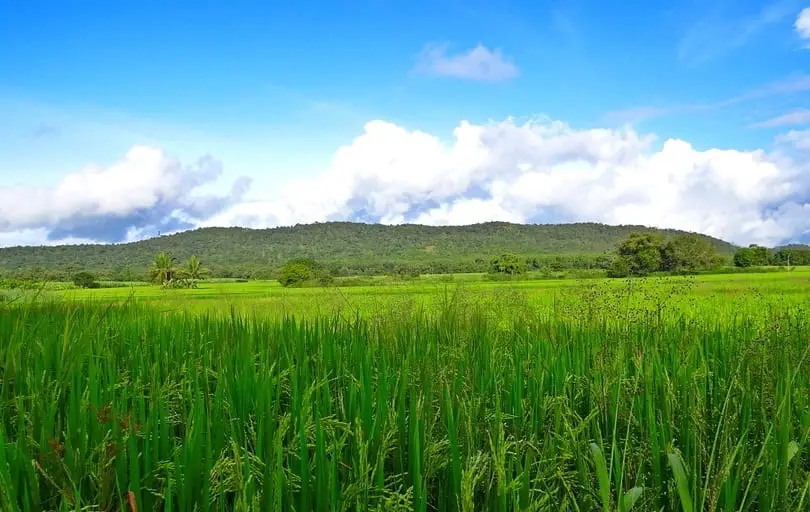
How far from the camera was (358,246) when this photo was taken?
12631 cm

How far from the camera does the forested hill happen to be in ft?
284

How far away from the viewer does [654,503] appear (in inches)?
75.0

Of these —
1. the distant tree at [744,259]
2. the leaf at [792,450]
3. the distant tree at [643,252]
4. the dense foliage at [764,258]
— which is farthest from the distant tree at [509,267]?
the dense foliage at [764,258]

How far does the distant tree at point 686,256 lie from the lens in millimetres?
43688

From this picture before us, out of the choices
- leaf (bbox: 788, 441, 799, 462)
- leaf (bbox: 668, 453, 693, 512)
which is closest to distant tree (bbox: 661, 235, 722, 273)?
leaf (bbox: 788, 441, 799, 462)

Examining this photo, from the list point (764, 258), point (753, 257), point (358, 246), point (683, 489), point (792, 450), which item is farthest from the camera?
point (358, 246)

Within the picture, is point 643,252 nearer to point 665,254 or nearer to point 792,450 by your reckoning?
point 665,254

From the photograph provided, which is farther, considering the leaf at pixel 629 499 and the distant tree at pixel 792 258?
the distant tree at pixel 792 258

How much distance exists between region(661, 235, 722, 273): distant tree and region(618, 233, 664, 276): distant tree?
28.4 inches

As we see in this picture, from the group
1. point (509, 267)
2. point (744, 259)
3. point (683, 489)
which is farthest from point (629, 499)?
point (744, 259)

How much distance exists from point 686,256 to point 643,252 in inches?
348

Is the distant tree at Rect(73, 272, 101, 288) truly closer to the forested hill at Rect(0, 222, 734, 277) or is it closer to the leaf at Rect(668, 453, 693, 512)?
the leaf at Rect(668, 453, 693, 512)

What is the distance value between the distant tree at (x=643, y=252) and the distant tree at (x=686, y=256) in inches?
28.4

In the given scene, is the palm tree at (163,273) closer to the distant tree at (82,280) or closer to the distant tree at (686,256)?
the distant tree at (82,280)
